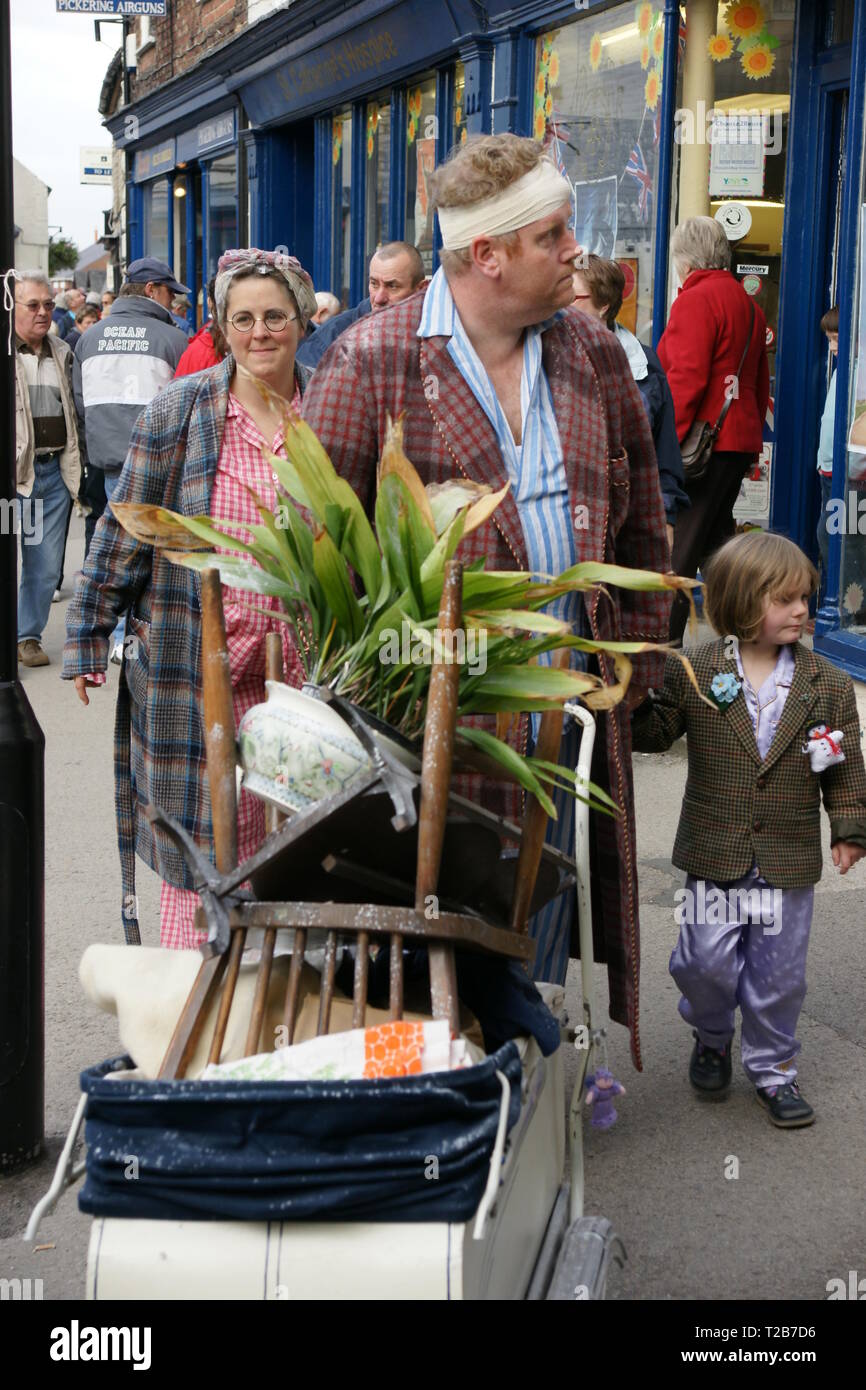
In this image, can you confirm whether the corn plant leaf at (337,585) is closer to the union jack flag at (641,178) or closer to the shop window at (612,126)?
the shop window at (612,126)

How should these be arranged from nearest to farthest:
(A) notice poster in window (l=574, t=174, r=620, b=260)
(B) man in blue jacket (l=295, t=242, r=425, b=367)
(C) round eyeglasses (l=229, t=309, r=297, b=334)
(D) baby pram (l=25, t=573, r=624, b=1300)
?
(D) baby pram (l=25, t=573, r=624, b=1300) < (C) round eyeglasses (l=229, t=309, r=297, b=334) < (B) man in blue jacket (l=295, t=242, r=425, b=367) < (A) notice poster in window (l=574, t=174, r=620, b=260)

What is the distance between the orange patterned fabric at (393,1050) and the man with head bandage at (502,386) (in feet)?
3.81

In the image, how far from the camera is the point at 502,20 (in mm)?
11156

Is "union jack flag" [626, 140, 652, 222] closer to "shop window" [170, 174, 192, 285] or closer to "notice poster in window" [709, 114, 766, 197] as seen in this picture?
"notice poster in window" [709, 114, 766, 197]

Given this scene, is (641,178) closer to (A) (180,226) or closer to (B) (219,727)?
(B) (219,727)

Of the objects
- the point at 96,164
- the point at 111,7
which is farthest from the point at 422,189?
the point at 96,164

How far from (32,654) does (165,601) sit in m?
6.16

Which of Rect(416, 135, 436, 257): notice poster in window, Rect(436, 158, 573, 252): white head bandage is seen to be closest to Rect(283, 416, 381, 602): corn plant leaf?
Rect(436, 158, 573, 252): white head bandage

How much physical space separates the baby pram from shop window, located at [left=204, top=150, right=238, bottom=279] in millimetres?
17927

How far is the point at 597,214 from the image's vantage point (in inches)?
406

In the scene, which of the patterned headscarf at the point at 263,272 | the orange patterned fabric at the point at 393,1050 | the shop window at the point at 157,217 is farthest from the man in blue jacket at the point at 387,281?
the shop window at the point at 157,217

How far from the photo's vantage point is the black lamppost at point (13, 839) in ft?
11.8

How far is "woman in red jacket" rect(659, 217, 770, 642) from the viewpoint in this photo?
762 cm
